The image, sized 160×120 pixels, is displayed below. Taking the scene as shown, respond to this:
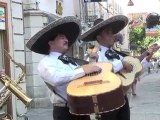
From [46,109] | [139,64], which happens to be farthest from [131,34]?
[139,64]

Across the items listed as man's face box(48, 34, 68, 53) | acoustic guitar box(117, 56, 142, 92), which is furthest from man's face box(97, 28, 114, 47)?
man's face box(48, 34, 68, 53)

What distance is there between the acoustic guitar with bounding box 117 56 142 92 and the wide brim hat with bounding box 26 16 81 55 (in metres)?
0.67

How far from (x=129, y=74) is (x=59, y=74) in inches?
47.5

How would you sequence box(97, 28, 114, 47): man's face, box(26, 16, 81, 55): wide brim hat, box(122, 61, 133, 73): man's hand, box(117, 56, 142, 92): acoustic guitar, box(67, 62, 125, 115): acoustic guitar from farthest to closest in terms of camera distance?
box(97, 28, 114, 47): man's face → box(122, 61, 133, 73): man's hand → box(117, 56, 142, 92): acoustic guitar → box(26, 16, 81, 55): wide brim hat → box(67, 62, 125, 115): acoustic guitar

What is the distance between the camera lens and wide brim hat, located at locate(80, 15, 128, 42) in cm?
524

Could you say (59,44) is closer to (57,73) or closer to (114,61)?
(57,73)

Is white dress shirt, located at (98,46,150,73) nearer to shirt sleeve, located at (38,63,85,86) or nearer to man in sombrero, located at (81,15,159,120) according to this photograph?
man in sombrero, located at (81,15,159,120)

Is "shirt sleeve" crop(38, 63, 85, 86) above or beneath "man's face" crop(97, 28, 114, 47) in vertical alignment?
beneath

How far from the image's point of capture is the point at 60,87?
437 centimetres

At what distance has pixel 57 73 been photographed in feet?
13.9

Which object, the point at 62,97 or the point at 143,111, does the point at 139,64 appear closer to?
the point at 62,97

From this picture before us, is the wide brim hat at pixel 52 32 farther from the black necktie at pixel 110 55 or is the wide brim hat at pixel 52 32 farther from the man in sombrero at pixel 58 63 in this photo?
the black necktie at pixel 110 55

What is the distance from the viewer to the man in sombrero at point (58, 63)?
425cm

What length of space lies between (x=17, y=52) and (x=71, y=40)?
671cm
